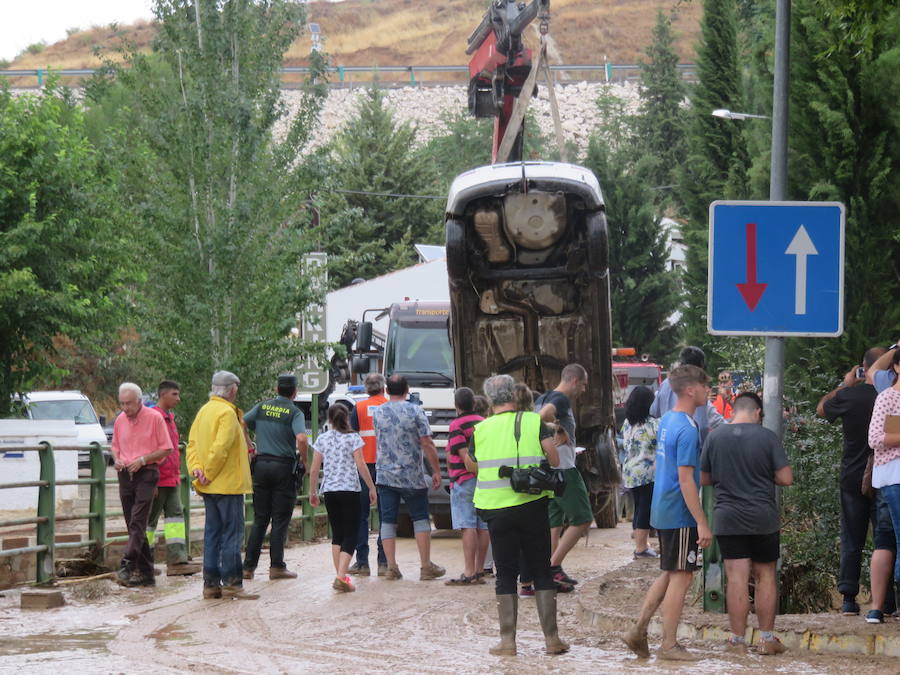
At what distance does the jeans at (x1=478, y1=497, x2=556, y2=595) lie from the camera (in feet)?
30.5

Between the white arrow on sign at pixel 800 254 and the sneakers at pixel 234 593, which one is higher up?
the white arrow on sign at pixel 800 254

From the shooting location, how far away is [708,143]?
131ft

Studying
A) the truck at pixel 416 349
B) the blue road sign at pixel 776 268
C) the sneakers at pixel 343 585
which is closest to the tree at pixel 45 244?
the truck at pixel 416 349

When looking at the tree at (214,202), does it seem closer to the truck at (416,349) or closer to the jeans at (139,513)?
the truck at (416,349)

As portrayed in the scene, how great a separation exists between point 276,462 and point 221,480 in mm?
1393

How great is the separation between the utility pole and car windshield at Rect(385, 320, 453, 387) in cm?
1098

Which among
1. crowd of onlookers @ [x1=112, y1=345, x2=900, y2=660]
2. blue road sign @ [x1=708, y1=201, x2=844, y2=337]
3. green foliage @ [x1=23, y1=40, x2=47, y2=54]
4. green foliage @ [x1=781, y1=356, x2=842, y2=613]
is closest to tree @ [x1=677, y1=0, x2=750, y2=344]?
crowd of onlookers @ [x1=112, y1=345, x2=900, y2=660]

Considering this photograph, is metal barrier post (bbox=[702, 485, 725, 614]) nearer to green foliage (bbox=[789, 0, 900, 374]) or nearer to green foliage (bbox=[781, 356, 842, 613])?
green foliage (bbox=[781, 356, 842, 613])

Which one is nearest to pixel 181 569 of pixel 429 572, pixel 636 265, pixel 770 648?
pixel 429 572

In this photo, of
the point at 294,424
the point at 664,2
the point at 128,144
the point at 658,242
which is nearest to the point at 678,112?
the point at 658,242

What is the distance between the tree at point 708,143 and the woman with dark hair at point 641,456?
23.5 meters

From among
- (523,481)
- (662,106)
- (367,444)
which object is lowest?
(367,444)

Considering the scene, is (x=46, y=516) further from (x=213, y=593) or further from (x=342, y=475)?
(x=342, y=475)

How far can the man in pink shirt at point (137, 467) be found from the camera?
1317cm
